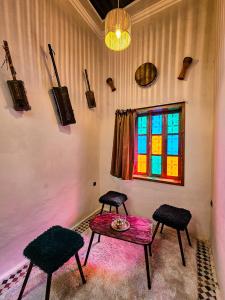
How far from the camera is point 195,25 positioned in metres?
2.14

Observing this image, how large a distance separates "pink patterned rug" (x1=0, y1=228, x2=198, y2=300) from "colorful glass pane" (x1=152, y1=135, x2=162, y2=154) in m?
1.42

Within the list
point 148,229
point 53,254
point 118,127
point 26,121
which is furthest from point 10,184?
point 118,127

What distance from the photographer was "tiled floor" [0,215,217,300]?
140cm

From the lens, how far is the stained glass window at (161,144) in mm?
2396

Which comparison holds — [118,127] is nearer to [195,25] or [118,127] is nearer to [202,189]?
[202,189]

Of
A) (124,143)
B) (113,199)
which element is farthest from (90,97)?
(113,199)

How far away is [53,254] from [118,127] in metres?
2.08

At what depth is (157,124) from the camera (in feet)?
8.52

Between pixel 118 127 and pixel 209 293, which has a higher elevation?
pixel 118 127

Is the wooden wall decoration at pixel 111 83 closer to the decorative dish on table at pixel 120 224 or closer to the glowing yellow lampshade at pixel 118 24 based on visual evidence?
the glowing yellow lampshade at pixel 118 24

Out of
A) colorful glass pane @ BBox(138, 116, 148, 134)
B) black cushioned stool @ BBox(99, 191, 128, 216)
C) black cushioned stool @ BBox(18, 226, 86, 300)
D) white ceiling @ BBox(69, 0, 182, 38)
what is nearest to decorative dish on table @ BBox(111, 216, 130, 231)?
black cushioned stool @ BBox(18, 226, 86, 300)

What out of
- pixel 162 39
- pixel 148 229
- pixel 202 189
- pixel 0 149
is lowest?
pixel 148 229

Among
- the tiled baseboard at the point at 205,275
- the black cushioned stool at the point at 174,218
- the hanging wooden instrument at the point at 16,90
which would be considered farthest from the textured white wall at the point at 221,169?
the hanging wooden instrument at the point at 16,90

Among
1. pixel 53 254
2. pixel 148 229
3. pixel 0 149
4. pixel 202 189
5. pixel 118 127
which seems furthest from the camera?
pixel 118 127
